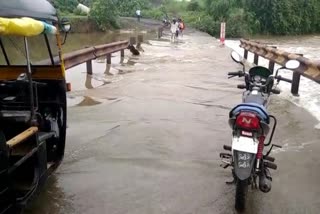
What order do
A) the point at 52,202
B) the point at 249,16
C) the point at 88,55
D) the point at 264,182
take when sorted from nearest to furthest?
1. the point at 264,182
2. the point at 52,202
3. the point at 88,55
4. the point at 249,16

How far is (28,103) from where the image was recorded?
4.60 metres

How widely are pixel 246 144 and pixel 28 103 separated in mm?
2311

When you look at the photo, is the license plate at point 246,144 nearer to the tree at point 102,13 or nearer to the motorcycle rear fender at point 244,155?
the motorcycle rear fender at point 244,155

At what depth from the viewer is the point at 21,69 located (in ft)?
17.3

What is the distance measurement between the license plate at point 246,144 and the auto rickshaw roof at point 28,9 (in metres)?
2.31

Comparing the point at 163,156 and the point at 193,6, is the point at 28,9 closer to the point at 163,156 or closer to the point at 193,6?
the point at 163,156

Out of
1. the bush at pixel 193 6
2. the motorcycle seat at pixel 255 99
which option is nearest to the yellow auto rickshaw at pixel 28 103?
the motorcycle seat at pixel 255 99

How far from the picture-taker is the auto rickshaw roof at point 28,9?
369 centimetres

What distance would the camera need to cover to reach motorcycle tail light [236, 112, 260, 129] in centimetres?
409

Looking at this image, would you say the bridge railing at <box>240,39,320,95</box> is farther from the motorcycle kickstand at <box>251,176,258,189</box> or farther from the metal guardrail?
the metal guardrail

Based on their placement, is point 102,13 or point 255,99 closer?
point 255,99

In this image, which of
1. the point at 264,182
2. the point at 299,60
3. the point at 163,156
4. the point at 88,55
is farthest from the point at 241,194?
the point at 88,55

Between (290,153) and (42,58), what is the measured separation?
3.58 metres

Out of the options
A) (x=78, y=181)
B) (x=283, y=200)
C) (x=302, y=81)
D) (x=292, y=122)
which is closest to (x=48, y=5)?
(x=78, y=181)
